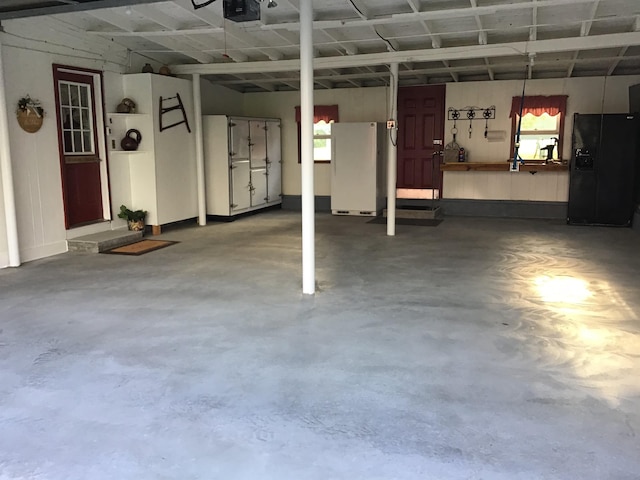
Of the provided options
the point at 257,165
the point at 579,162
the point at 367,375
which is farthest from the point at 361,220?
the point at 367,375

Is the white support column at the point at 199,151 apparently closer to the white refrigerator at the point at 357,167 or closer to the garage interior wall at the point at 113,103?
the garage interior wall at the point at 113,103

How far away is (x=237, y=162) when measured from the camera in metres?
9.77

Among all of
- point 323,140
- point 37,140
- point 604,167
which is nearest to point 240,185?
point 323,140

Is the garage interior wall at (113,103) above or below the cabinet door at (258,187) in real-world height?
above

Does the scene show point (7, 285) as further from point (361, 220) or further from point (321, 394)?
point (361, 220)

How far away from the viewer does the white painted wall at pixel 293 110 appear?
10.8 metres

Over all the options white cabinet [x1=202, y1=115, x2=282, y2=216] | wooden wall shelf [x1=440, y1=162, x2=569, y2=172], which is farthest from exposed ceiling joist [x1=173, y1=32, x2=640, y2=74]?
wooden wall shelf [x1=440, y1=162, x2=569, y2=172]

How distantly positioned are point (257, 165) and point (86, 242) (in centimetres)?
426

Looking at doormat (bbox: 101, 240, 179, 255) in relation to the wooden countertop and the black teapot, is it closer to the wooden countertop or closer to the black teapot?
the black teapot

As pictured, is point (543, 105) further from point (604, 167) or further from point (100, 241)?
point (100, 241)

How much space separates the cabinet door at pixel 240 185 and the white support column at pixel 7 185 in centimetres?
410

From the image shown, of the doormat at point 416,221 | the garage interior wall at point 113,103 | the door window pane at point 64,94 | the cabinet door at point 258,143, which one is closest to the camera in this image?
the garage interior wall at point 113,103

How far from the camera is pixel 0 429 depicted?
264cm

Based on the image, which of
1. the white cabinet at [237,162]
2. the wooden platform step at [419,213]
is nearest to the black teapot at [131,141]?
the white cabinet at [237,162]
